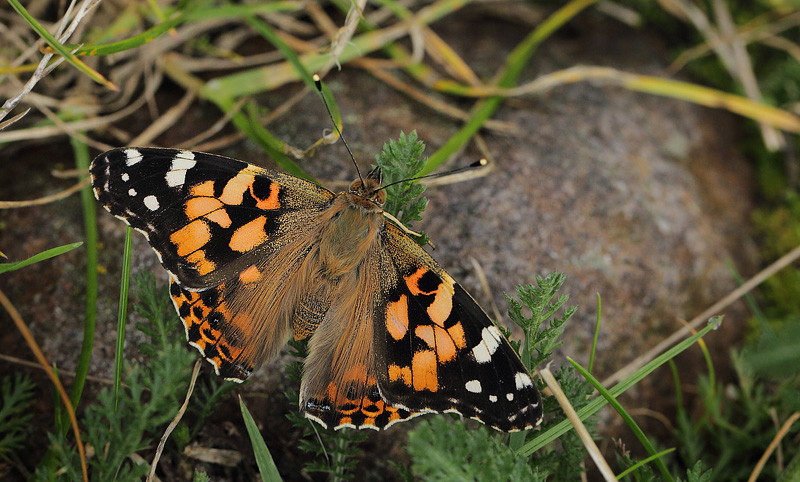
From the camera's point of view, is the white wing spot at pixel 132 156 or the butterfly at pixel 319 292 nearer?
the butterfly at pixel 319 292

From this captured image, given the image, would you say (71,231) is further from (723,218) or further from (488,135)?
(723,218)

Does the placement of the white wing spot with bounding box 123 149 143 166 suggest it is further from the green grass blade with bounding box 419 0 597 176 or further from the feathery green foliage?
the green grass blade with bounding box 419 0 597 176

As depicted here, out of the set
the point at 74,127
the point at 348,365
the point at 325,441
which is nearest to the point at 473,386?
the point at 348,365

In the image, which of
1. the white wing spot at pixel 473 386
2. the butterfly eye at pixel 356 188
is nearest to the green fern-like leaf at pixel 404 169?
the butterfly eye at pixel 356 188

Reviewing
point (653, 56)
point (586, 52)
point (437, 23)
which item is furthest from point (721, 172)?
point (437, 23)

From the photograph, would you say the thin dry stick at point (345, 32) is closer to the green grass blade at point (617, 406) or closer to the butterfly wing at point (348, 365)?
the butterfly wing at point (348, 365)

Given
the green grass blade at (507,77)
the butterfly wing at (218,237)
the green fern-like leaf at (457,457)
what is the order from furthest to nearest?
1. the green grass blade at (507,77)
2. the butterfly wing at (218,237)
3. the green fern-like leaf at (457,457)

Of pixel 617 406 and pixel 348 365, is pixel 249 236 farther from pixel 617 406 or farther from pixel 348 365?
pixel 617 406
